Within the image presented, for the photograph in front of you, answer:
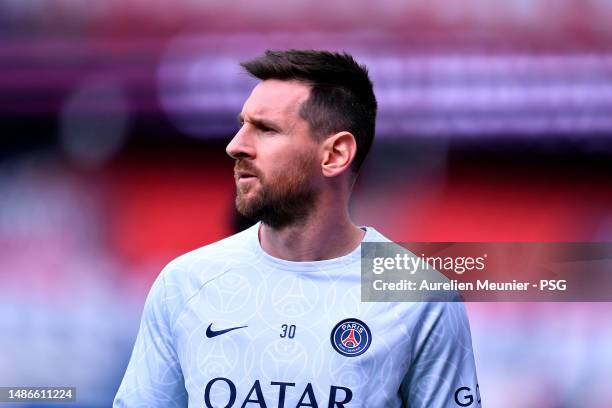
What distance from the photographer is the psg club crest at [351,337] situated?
5.08ft

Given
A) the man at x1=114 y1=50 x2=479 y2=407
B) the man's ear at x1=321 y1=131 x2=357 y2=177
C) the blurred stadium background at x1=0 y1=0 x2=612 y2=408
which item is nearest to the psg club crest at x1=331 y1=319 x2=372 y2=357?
the man at x1=114 y1=50 x2=479 y2=407

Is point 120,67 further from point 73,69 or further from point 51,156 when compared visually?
point 51,156

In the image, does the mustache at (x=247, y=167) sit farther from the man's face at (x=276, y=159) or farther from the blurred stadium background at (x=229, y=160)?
the blurred stadium background at (x=229, y=160)

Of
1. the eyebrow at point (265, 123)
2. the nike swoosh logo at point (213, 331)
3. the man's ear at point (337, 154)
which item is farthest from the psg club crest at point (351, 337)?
the eyebrow at point (265, 123)

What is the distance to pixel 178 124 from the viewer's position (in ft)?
7.39

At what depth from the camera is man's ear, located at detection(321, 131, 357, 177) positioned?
1648mm

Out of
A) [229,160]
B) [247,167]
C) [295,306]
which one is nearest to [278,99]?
[247,167]

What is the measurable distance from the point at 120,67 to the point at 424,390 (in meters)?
1.35

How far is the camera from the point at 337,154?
1.66 meters

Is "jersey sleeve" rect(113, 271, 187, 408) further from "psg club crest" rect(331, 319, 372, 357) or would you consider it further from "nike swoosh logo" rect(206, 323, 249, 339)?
"psg club crest" rect(331, 319, 372, 357)

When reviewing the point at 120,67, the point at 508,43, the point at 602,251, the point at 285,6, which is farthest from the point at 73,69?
the point at 602,251

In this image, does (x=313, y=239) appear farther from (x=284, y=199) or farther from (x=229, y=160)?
(x=229, y=160)

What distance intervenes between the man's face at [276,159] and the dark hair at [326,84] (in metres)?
0.03

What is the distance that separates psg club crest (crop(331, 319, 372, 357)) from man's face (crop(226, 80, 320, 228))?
0.84 feet
